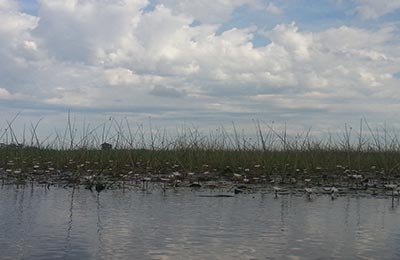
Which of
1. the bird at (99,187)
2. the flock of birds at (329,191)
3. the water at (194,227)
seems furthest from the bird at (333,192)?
the bird at (99,187)

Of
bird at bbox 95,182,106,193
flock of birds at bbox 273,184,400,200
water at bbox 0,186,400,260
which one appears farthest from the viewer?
Answer: bird at bbox 95,182,106,193

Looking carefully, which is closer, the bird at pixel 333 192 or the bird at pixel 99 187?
the bird at pixel 333 192

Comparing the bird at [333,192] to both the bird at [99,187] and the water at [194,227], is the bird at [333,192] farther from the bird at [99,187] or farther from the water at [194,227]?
the bird at [99,187]

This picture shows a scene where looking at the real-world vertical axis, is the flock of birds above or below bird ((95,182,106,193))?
above

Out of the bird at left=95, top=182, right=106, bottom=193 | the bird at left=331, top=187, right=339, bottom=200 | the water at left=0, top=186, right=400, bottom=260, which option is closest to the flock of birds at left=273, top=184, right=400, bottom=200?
the bird at left=331, top=187, right=339, bottom=200

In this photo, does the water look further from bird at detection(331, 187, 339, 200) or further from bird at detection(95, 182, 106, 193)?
bird at detection(95, 182, 106, 193)

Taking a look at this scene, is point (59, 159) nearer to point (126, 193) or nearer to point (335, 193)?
point (126, 193)

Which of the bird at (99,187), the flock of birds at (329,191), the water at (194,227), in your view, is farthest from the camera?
the bird at (99,187)

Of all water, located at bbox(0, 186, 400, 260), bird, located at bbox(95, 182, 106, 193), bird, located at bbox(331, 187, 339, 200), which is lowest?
water, located at bbox(0, 186, 400, 260)

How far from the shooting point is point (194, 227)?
531 centimetres

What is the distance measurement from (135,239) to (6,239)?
1066mm

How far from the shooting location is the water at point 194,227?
14.1 feet

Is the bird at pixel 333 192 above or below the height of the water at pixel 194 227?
above

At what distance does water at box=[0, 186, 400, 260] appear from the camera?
4.29 metres
